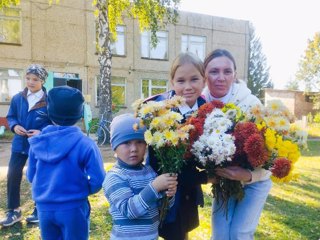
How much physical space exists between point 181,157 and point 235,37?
2215 cm

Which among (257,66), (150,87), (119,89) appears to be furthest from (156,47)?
(257,66)

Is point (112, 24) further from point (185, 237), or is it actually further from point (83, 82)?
point (185, 237)

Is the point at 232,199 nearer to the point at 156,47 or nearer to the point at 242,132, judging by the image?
the point at 242,132

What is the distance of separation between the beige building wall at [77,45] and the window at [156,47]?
27cm

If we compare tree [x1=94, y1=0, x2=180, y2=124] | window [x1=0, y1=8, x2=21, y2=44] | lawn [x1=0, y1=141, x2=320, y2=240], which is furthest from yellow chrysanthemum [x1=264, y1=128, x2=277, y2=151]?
window [x1=0, y1=8, x2=21, y2=44]

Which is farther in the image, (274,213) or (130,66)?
(130,66)

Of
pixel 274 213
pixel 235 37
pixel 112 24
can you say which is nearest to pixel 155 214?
pixel 274 213

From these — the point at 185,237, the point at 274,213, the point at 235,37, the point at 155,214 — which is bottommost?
the point at 274,213

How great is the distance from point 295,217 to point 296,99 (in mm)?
21479

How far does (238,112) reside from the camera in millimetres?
1780

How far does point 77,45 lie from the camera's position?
17.2m

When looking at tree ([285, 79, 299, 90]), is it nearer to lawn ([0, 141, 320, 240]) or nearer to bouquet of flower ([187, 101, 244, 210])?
lawn ([0, 141, 320, 240])

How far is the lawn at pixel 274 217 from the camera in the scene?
3557 millimetres

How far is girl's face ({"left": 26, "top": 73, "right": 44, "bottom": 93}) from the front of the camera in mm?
3406
